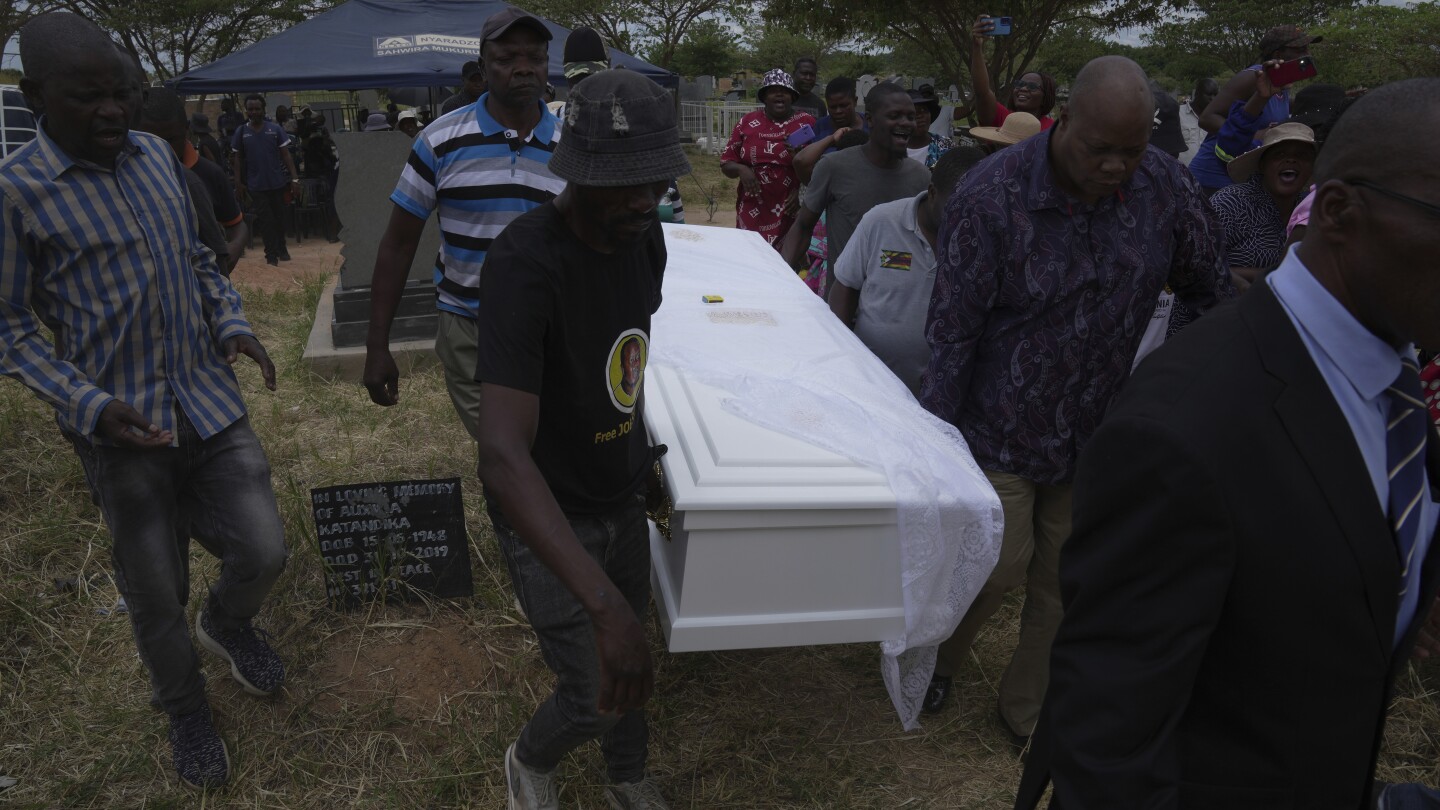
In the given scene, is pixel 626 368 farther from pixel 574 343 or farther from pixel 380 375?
pixel 380 375

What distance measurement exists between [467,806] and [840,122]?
481cm

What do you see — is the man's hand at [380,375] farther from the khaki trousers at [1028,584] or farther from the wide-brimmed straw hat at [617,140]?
the khaki trousers at [1028,584]

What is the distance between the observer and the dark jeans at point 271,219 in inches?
408

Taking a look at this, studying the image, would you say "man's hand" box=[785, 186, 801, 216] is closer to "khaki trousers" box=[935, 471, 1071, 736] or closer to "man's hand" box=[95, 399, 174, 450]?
"khaki trousers" box=[935, 471, 1071, 736]

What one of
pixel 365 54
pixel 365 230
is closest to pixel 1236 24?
pixel 365 54

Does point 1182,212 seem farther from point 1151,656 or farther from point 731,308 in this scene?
point 1151,656

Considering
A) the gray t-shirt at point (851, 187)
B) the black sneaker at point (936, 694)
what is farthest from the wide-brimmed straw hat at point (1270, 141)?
the black sneaker at point (936, 694)

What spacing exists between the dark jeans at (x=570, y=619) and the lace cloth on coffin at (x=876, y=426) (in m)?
0.49

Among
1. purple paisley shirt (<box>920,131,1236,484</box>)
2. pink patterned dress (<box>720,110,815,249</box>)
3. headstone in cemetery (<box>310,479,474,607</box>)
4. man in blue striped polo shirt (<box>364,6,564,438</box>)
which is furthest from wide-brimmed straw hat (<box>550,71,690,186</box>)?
pink patterned dress (<box>720,110,815,249</box>)

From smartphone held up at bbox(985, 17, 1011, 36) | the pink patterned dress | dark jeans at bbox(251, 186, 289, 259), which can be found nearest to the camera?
smartphone held up at bbox(985, 17, 1011, 36)

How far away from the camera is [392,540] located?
10.5 ft

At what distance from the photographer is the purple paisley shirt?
2400 millimetres

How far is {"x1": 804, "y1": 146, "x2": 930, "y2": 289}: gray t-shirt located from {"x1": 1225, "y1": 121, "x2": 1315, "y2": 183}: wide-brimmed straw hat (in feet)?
4.03

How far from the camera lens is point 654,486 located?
231 centimetres
